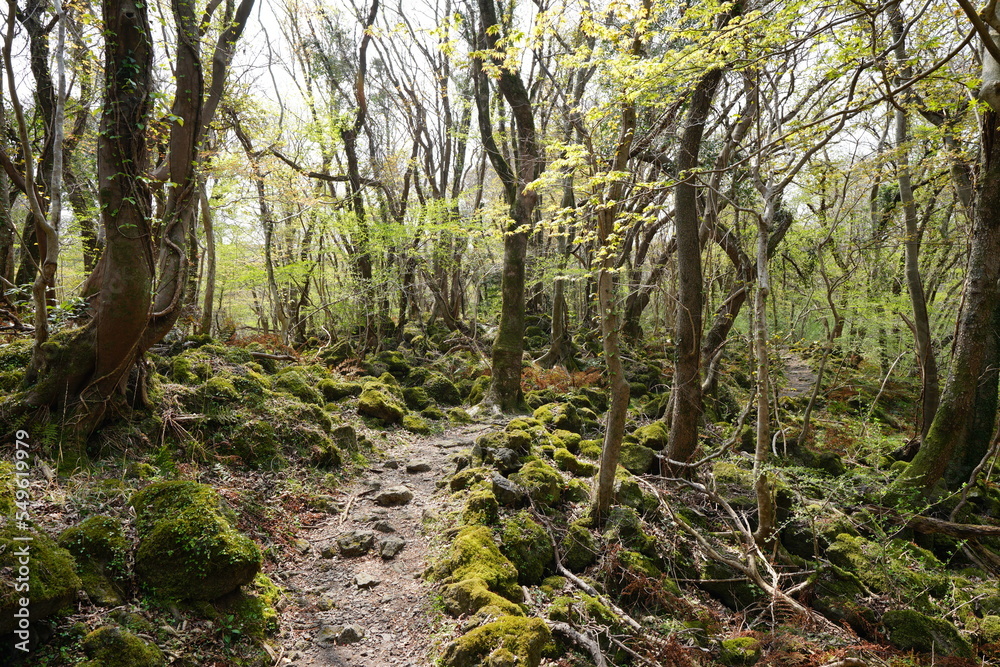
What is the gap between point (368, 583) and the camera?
413 cm

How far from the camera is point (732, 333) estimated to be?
42.9 feet

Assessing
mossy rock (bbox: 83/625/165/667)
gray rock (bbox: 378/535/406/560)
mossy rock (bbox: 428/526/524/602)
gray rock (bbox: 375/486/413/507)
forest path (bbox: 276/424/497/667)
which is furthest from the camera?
gray rock (bbox: 375/486/413/507)

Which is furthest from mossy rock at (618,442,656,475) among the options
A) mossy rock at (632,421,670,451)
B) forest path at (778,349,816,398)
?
forest path at (778,349,816,398)

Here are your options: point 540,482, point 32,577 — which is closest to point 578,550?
point 540,482

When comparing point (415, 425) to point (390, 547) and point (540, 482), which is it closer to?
point (540, 482)

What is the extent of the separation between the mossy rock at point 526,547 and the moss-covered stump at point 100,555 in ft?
9.47

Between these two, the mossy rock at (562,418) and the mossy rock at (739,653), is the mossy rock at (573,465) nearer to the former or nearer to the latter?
the mossy rock at (562,418)

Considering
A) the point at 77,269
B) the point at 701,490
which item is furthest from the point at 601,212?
the point at 77,269

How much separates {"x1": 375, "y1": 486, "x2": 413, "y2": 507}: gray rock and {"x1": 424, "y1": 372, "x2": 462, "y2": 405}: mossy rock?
4.48 meters

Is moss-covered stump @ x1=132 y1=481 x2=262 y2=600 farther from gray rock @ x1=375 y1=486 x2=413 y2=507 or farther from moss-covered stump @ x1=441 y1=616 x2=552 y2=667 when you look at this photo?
gray rock @ x1=375 y1=486 x2=413 y2=507

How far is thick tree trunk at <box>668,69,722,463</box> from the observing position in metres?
6.39

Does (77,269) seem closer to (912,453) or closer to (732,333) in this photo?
(732,333)

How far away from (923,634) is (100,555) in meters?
6.73

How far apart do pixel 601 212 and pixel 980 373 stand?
6.19 m
